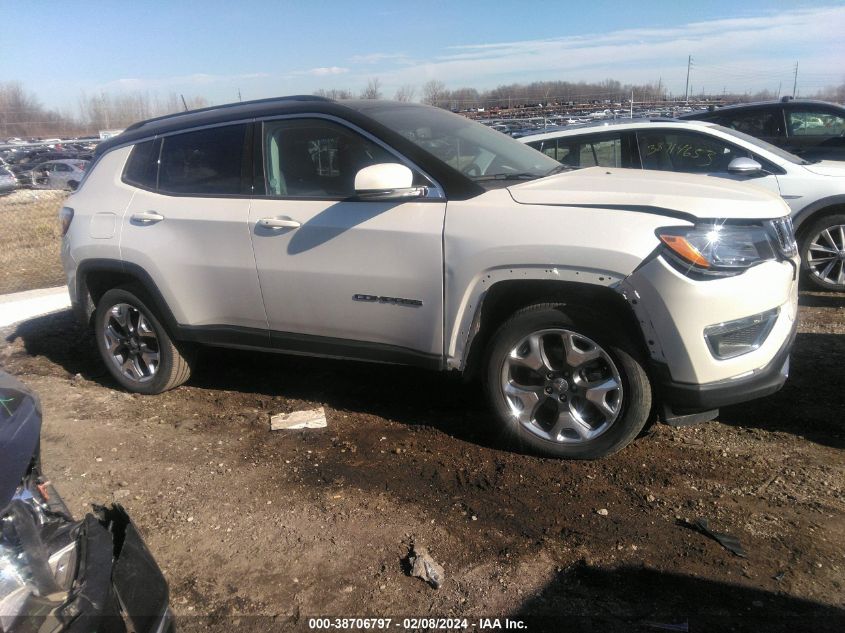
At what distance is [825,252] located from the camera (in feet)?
21.7

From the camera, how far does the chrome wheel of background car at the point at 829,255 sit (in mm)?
6578

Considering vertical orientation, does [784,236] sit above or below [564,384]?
above

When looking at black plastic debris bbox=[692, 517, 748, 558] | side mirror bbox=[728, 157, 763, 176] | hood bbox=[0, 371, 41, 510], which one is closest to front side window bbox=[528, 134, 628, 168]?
side mirror bbox=[728, 157, 763, 176]

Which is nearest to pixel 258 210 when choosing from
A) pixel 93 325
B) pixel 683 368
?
pixel 93 325

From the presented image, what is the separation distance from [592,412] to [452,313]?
0.87 m

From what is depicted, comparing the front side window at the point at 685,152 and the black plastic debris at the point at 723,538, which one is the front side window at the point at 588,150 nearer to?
the front side window at the point at 685,152

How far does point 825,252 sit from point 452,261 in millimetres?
4690

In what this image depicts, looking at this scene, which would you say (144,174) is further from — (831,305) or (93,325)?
(831,305)

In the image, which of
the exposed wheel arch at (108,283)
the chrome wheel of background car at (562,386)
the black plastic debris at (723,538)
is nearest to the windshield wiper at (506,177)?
the chrome wheel of background car at (562,386)

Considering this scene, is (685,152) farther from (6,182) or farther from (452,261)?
(6,182)

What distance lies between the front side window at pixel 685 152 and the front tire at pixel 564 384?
13.8ft

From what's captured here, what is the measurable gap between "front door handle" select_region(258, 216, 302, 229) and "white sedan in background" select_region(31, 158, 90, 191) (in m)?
27.2

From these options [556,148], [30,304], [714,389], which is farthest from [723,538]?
[30,304]

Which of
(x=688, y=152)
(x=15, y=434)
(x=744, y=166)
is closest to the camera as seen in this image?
(x=15, y=434)
